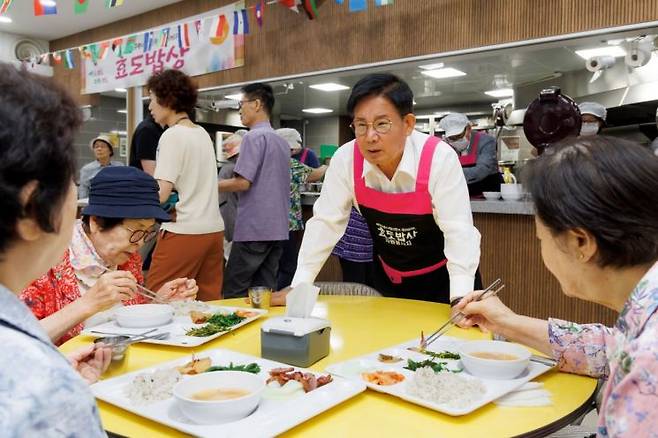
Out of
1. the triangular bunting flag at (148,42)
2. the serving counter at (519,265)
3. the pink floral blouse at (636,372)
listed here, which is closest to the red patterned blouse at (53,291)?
the pink floral blouse at (636,372)

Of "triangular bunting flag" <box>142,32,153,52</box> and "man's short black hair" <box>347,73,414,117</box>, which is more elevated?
"triangular bunting flag" <box>142,32,153,52</box>

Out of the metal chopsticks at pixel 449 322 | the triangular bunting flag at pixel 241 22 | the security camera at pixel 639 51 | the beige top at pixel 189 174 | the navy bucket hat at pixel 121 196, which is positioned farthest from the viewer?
the triangular bunting flag at pixel 241 22

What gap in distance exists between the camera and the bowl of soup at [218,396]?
1.04 m

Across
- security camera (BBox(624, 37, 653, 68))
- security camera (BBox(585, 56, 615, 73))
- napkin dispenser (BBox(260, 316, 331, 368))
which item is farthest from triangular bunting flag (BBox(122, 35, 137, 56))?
napkin dispenser (BBox(260, 316, 331, 368))

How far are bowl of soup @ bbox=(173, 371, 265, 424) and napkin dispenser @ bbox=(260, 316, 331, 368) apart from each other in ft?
0.76

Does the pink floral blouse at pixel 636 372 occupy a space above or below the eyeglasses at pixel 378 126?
below

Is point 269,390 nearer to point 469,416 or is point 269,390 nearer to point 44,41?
point 469,416

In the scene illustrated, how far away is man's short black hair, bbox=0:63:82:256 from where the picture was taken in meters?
0.57

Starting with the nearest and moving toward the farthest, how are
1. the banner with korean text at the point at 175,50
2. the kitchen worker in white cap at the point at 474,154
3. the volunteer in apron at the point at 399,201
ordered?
1. the volunteer in apron at the point at 399,201
2. the kitchen worker in white cap at the point at 474,154
3. the banner with korean text at the point at 175,50

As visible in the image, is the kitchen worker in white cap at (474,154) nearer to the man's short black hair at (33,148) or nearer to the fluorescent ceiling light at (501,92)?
the fluorescent ceiling light at (501,92)

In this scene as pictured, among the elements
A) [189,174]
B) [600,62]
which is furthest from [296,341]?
[600,62]

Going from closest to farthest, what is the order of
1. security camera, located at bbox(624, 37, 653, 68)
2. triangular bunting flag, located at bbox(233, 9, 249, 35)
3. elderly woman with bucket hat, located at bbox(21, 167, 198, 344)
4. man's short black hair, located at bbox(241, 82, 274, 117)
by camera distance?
elderly woman with bucket hat, located at bbox(21, 167, 198, 344) → security camera, located at bbox(624, 37, 653, 68) → man's short black hair, located at bbox(241, 82, 274, 117) → triangular bunting flag, located at bbox(233, 9, 249, 35)

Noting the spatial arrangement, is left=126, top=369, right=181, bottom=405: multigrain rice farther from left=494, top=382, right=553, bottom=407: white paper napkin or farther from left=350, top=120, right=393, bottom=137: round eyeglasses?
left=350, top=120, right=393, bottom=137: round eyeglasses

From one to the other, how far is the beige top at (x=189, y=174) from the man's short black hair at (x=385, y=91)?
141cm
